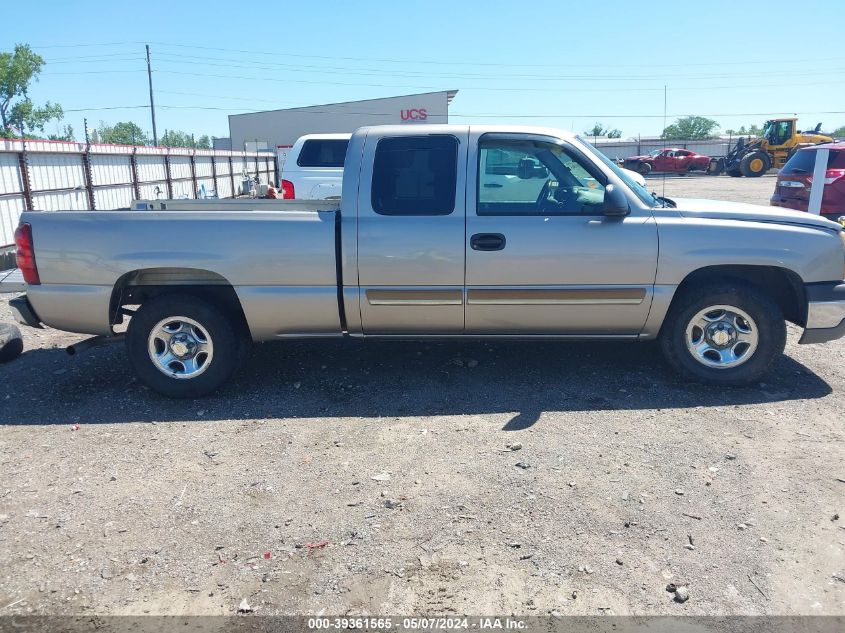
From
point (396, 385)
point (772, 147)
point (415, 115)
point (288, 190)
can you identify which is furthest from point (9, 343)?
point (772, 147)

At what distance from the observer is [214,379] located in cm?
502

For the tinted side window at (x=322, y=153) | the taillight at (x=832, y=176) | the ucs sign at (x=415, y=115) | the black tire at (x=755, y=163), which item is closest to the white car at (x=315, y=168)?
the tinted side window at (x=322, y=153)

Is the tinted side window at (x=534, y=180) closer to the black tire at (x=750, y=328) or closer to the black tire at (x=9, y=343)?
the black tire at (x=750, y=328)

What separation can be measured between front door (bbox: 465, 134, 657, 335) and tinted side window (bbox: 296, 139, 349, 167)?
27.2ft

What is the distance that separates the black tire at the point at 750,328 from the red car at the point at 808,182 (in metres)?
6.98

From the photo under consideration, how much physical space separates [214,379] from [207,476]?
4.04 feet

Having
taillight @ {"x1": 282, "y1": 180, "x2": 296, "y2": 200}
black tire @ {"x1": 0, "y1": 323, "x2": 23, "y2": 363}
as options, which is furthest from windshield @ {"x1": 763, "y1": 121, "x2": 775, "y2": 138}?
black tire @ {"x1": 0, "y1": 323, "x2": 23, "y2": 363}

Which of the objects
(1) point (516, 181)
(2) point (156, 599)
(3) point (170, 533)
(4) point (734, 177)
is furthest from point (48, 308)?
(4) point (734, 177)

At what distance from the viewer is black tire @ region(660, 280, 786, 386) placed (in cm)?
491

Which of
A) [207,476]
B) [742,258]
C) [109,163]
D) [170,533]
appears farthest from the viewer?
[109,163]

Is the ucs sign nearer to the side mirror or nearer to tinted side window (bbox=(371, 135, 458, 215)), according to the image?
tinted side window (bbox=(371, 135, 458, 215))

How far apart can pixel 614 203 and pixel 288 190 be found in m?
8.59

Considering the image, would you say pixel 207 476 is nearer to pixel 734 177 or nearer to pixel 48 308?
pixel 48 308

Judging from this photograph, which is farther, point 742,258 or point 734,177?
point 734,177
